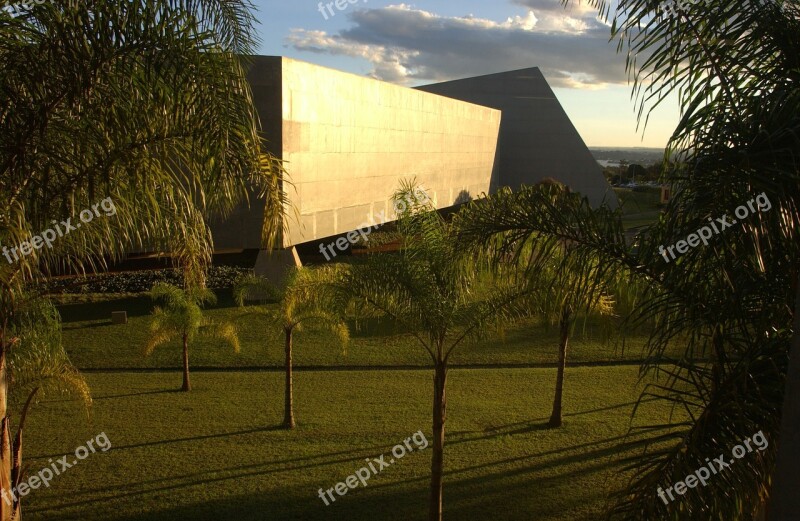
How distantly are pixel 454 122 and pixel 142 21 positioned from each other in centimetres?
2868

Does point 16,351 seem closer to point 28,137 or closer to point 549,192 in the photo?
point 28,137

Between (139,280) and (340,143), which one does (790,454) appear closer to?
(340,143)

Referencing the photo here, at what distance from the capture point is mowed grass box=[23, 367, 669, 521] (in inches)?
312

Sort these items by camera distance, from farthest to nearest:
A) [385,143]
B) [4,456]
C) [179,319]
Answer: [385,143] < [179,319] < [4,456]

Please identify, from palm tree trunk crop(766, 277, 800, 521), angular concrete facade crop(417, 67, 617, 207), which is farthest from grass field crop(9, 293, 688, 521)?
angular concrete facade crop(417, 67, 617, 207)

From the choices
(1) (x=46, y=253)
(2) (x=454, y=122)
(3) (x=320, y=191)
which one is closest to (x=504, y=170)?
(2) (x=454, y=122)

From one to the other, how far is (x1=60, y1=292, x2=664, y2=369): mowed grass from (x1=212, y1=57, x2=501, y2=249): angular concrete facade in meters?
2.61

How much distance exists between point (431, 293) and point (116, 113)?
170 inches

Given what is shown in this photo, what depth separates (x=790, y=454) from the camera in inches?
90.4
